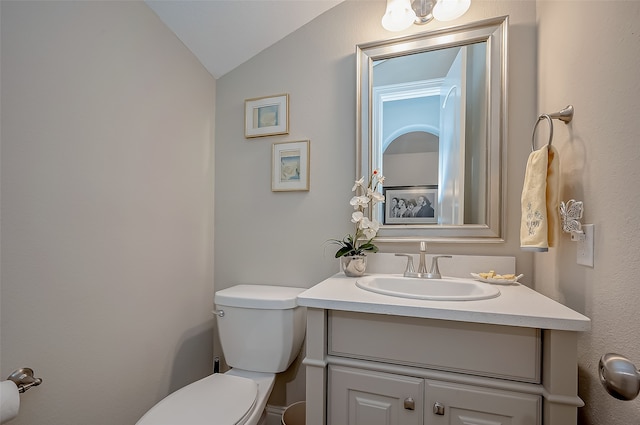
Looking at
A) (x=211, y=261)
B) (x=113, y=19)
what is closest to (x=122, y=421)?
(x=211, y=261)

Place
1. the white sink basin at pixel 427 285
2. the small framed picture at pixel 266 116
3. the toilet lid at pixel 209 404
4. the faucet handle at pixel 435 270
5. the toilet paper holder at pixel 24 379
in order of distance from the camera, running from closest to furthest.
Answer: the toilet paper holder at pixel 24 379 < the toilet lid at pixel 209 404 < the white sink basin at pixel 427 285 < the faucet handle at pixel 435 270 < the small framed picture at pixel 266 116

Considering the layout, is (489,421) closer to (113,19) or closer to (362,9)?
(362,9)

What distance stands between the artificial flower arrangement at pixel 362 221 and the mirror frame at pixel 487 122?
0.05 m

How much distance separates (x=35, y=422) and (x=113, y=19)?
4.69 feet

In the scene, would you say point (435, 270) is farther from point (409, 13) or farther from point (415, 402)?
point (409, 13)

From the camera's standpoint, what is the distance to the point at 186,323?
1540 mm

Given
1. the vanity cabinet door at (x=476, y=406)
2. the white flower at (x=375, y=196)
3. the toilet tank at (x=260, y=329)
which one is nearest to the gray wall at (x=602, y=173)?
the vanity cabinet door at (x=476, y=406)

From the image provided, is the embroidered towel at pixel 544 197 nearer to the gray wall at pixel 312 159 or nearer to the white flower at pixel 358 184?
the gray wall at pixel 312 159

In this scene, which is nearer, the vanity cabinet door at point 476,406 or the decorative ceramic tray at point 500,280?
the vanity cabinet door at point 476,406

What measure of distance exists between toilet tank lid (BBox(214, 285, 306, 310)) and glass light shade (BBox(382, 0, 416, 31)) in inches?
51.8

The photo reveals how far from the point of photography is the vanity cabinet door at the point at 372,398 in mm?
870

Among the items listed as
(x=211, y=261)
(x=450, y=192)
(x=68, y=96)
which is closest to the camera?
(x=68, y=96)

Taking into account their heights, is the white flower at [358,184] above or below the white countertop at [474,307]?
above

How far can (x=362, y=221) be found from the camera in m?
1.34
